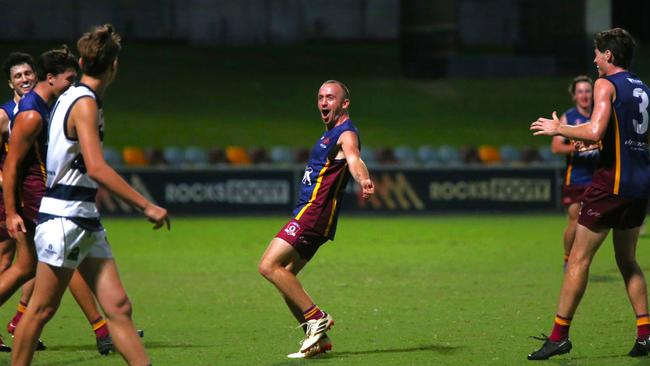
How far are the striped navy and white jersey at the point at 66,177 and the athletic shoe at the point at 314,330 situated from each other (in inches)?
90.3

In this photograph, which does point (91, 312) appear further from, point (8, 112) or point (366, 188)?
point (366, 188)

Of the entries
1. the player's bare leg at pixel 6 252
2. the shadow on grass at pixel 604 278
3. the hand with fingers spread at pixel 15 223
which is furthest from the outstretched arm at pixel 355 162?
the shadow on grass at pixel 604 278

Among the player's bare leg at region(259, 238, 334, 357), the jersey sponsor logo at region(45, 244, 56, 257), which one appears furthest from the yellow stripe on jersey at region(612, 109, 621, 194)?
the jersey sponsor logo at region(45, 244, 56, 257)

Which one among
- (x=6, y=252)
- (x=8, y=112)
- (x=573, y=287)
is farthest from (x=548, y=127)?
(x=6, y=252)

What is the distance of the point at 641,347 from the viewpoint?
26.9ft

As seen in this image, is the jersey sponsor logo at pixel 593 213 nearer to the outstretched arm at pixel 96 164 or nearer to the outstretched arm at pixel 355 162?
A: the outstretched arm at pixel 355 162

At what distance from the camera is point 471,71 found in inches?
1350

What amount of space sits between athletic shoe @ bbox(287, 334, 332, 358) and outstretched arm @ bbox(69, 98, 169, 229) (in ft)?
7.98

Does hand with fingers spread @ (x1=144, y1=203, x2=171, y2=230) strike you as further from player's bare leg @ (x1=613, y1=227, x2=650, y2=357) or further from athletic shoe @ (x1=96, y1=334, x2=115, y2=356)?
player's bare leg @ (x1=613, y1=227, x2=650, y2=357)

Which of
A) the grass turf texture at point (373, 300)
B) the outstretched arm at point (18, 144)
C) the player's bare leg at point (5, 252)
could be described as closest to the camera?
the outstretched arm at point (18, 144)

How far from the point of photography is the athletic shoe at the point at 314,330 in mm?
8328

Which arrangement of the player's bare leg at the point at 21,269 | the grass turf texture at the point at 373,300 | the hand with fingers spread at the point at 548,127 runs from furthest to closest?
the grass turf texture at the point at 373,300, the player's bare leg at the point at 21,269, the hand with fingers spread at the point at 548,127

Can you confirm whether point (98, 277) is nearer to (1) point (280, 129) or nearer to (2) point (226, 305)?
(2) point (226, 305)

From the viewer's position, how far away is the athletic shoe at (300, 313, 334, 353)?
8.33m
